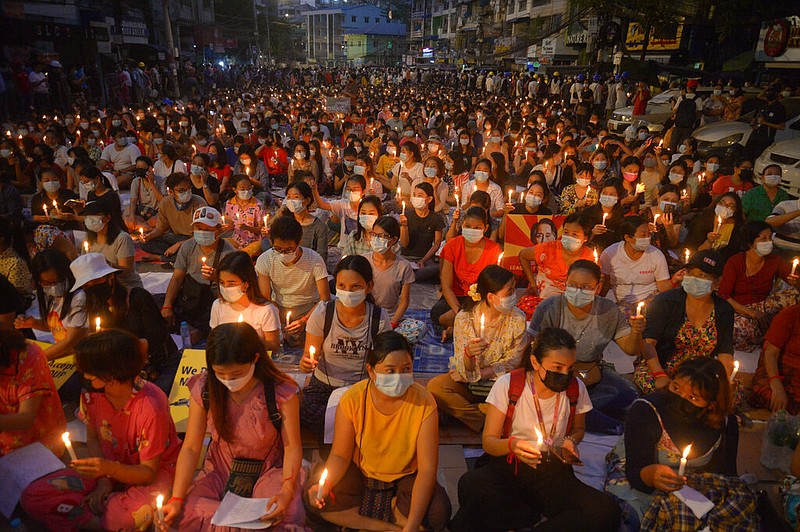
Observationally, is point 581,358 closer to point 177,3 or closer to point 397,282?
point 397,282

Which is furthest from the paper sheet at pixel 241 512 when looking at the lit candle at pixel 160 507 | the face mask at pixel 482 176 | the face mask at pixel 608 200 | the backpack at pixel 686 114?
the backpack at pixel 686 114

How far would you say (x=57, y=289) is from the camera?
4059 millimetres

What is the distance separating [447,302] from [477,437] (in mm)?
1802

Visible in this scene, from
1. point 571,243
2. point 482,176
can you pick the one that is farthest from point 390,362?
point 482,176

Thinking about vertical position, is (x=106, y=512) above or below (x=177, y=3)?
below

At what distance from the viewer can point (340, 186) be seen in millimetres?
11320

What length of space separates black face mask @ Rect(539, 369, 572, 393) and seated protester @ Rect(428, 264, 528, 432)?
800 mm

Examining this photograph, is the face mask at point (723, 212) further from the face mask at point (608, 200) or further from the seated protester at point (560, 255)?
the seated protester at point (560, 255)

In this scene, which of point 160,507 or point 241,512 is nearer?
point 160,507

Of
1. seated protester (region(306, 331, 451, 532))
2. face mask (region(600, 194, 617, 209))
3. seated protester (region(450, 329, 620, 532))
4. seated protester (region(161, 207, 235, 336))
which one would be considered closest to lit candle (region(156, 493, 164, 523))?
seated protester (region(306, 331, 451, 532))

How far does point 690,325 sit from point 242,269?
3383 millimetres

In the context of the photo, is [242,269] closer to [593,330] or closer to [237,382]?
[237,382]

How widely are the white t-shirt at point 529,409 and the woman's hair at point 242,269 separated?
2029 millimetres

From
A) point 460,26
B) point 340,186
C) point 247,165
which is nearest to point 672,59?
point 340,186
